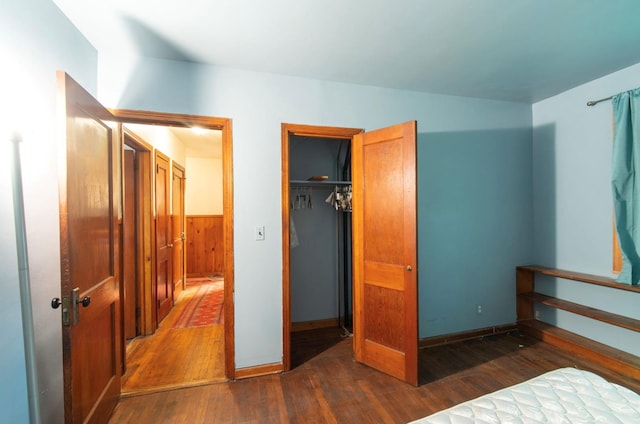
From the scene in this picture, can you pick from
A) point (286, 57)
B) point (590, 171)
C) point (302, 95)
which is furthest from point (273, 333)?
point (590, 171)

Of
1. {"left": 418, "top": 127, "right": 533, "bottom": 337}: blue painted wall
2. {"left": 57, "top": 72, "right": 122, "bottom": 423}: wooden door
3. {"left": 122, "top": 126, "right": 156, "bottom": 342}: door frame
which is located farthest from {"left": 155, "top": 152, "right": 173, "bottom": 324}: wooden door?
{"left": 418, "top": 127, "right": 533, "bottom": 337}: blue painted wall

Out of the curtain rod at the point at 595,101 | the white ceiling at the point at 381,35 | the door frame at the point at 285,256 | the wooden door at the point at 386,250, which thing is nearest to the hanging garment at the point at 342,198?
the wooden door at the point at 386,250

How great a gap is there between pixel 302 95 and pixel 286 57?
367mm

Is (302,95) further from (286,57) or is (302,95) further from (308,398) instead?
(308,398)

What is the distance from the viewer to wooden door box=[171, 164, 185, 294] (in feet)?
13.3

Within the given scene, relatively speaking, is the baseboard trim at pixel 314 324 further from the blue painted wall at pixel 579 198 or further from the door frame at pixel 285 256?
the blue painted wall at pixel 579 198

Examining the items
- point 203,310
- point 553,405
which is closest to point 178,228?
point 203,310

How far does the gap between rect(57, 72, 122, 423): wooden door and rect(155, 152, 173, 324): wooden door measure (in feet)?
4.39

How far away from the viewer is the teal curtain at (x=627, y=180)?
7.30ft

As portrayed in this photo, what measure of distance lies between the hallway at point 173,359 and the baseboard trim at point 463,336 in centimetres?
198

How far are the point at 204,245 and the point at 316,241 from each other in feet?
12.0

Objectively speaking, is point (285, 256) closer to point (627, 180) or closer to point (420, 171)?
point (420, 171)

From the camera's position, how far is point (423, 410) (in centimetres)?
183

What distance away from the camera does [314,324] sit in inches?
128
